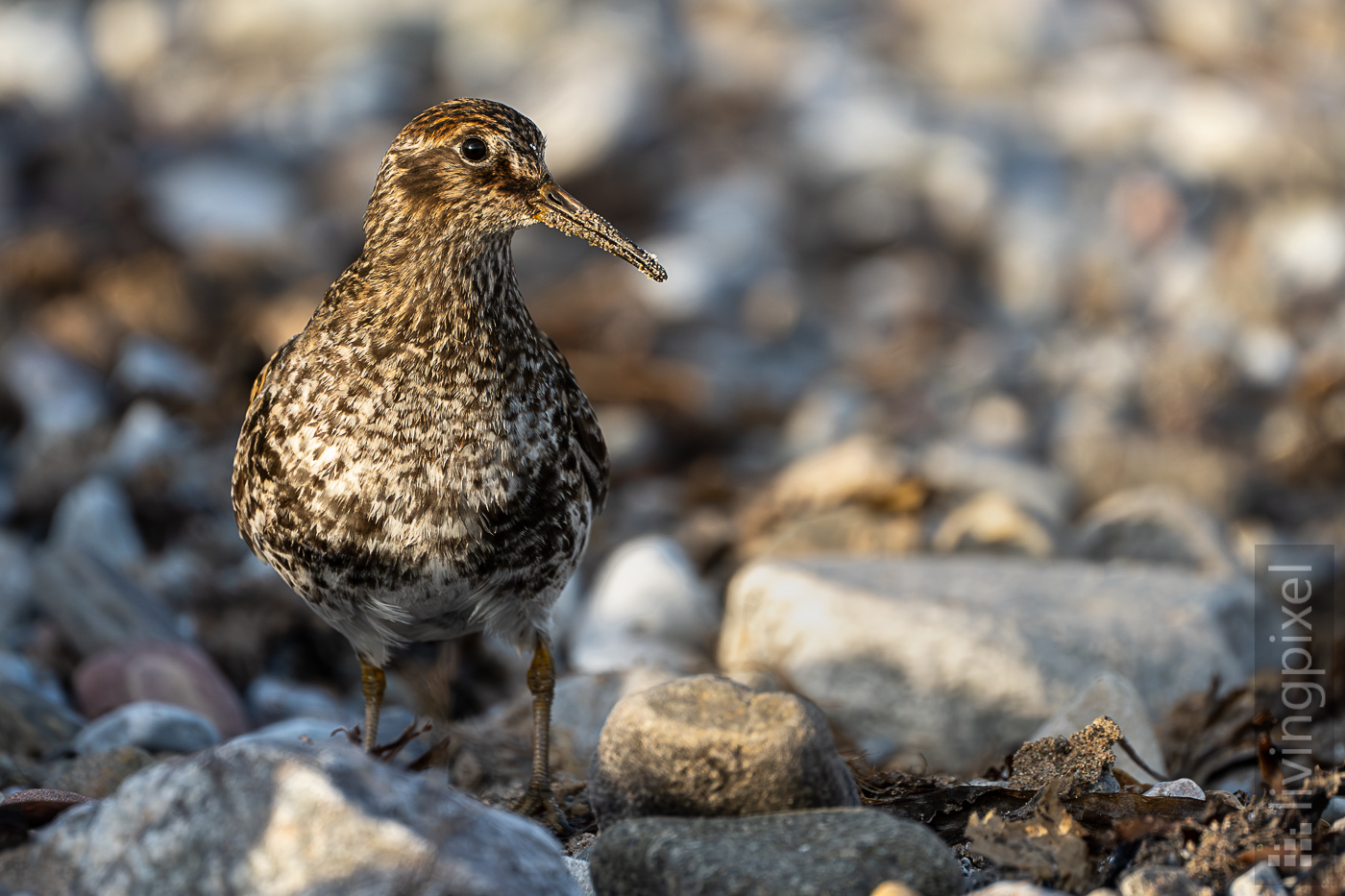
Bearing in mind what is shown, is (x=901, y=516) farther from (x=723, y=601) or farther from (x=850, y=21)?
(x=850, y=21)

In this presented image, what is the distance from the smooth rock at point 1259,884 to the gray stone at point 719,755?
3.31 ft

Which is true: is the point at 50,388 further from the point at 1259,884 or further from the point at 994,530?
the point at 1259,884

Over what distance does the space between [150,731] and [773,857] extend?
336cm


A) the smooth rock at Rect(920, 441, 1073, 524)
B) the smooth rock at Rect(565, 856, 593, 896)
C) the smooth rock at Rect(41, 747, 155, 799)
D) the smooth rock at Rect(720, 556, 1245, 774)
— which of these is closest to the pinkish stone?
the smooth rock at Rect(41, 747, 155, 799)

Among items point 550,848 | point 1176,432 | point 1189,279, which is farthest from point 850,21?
point 550,848

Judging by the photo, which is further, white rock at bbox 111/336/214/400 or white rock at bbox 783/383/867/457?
white rock at bbox 783/383/867/457

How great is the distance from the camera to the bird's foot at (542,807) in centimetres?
499

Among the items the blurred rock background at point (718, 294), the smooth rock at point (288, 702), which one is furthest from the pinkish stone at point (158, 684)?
the smooth rock at point (288, 702)

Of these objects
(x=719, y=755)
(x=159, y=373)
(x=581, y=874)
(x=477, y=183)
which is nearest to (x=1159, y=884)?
(x=719, y=755)

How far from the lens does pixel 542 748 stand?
518 centimetres

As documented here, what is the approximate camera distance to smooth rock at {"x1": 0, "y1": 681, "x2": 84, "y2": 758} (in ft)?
19.1

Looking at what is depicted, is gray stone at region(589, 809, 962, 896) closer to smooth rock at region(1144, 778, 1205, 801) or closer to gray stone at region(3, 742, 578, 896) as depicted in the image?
gray stone at region(3, 742, 578, 896)

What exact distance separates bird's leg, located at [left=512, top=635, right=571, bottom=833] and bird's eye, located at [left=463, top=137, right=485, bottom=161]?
183 cm

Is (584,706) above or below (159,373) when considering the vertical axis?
below
